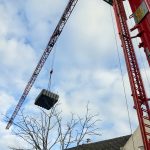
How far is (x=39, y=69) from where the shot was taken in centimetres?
5222

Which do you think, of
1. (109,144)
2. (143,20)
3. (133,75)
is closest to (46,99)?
(133,75)

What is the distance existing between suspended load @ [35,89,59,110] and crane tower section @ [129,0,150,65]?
15.6 m

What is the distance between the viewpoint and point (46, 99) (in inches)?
1064

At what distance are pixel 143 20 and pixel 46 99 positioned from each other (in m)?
17.0

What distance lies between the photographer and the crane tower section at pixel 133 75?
44.7 ft

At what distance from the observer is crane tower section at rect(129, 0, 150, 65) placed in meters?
10.7

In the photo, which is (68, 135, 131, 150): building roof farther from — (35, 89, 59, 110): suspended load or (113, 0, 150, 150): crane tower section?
(113, 0, 150, 150): crane tower section

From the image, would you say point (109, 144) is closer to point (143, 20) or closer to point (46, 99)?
point (46, 99)

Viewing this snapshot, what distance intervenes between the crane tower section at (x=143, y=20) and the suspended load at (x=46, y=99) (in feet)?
51.1

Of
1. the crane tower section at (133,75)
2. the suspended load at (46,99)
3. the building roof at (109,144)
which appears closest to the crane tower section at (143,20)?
the crane tower section at (133,75)

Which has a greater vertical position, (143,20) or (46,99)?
(46,99)

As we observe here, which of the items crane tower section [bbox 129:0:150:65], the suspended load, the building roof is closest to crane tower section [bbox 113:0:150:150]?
crane tower section [bbox 129:0:150:65]

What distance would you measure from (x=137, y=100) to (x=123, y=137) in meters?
26.1

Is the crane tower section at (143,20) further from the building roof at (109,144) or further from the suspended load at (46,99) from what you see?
the building roof at (109,144)
